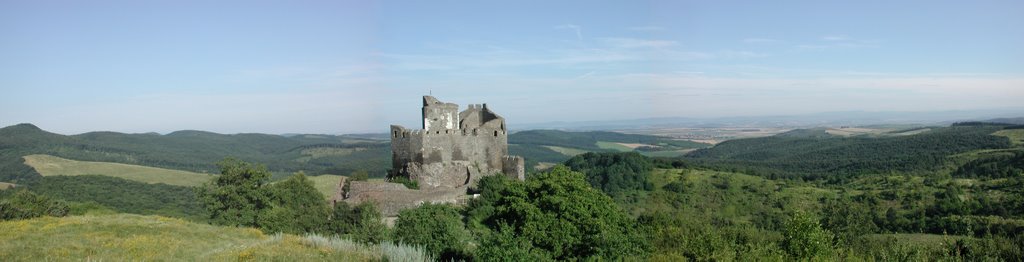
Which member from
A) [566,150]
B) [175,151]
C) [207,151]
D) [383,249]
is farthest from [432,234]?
[207,151]

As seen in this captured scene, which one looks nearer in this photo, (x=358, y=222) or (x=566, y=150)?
(x=358, y=222)

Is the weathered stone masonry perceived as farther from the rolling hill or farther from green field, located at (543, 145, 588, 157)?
green field, located at (543, 145, 588, 157)

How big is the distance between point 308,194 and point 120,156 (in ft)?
381

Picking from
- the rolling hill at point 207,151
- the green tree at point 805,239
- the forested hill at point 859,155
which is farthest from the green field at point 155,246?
the rolling hill at point 207,151

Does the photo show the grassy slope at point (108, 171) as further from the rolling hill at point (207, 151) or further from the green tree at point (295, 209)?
the green tree at point (295, 209)

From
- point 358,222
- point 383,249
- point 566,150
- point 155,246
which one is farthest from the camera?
point 566,150

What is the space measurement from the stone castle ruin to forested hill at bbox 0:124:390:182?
6945 cm

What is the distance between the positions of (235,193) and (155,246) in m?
17.7

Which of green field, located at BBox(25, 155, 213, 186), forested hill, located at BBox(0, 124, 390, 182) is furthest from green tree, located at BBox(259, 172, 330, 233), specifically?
forested hill, located at BBox(0, 124, 390, 182)

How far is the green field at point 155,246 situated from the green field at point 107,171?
7581 cm

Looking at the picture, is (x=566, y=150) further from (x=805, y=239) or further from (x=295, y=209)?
(x=805, y=239)

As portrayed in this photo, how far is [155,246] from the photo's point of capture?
18.4 meters

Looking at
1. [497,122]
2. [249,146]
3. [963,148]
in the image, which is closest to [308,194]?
[497,122]

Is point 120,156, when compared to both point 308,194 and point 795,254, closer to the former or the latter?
point 308,194
